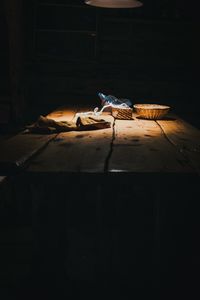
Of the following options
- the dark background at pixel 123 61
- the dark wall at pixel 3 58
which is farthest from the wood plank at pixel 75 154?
the dark wall at pixel 3 58

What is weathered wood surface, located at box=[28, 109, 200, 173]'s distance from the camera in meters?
2.31

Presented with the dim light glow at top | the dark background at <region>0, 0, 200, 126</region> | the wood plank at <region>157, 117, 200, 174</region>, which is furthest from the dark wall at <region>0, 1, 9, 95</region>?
the wood plank at <region>157, 117, 200, 174</region>

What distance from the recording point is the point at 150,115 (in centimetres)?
457

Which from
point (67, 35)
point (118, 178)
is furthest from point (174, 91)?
point (118, 178)

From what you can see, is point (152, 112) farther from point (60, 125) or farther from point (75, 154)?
point (75, 154)

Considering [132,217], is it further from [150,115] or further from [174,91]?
[174,91]

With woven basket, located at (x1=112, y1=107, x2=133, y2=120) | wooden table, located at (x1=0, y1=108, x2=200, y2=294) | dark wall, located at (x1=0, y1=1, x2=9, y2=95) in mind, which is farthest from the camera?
dark wall, located at (x1=0, y1=1, x2=9, y2=95)

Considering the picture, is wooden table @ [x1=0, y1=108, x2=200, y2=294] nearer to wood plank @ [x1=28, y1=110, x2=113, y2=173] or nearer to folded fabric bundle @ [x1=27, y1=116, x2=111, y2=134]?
wood plank @ [x1=28, y1=110, x2=113, y2=173]

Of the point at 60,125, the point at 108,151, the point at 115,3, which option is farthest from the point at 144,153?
the point at 115,3

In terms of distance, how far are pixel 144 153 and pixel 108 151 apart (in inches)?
10.9

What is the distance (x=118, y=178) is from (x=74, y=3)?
6173 mm

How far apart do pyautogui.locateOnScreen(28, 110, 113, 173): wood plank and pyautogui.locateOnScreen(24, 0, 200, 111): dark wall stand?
426 cm

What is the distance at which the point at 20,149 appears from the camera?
8.89 feet

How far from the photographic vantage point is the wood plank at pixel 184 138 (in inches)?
104
